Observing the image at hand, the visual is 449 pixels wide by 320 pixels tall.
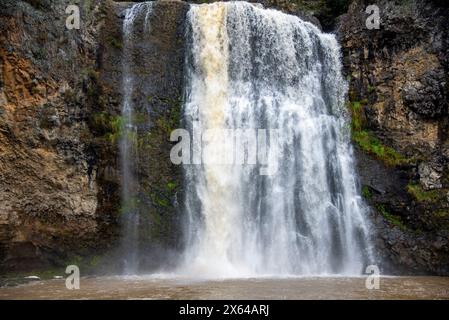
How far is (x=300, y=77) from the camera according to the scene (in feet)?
56.0

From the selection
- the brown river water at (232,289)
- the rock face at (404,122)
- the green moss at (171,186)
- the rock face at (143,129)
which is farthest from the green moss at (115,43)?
the rock face at (404,122)

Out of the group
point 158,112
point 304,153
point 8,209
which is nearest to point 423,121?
point 304,153

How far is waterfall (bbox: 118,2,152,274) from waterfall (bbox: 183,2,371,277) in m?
1.52

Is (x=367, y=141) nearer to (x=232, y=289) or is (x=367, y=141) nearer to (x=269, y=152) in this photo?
Result: (x=269, y=152)

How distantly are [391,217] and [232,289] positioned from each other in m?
7.29

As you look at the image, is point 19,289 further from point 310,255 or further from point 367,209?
point 367,209

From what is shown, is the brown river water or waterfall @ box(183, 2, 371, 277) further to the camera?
waterfall @ box(183, 2, 371, 277)

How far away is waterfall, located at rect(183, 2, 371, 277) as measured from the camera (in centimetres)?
1440

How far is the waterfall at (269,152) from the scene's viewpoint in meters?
14.4

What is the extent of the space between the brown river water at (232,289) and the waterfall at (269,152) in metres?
2.04

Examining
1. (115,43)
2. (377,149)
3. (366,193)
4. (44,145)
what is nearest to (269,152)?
(366,193)

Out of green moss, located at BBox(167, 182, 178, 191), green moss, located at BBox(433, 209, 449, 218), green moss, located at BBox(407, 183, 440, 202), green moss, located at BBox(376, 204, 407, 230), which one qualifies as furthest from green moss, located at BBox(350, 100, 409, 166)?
green moss, located at BBox(167, 182, 178, 191)

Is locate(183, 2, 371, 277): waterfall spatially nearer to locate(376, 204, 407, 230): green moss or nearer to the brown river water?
locate(376, 204, 407, 230): green moss

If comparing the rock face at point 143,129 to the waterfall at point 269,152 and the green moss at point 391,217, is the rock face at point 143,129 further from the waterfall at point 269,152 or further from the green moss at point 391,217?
the waterfall at point 269,152
